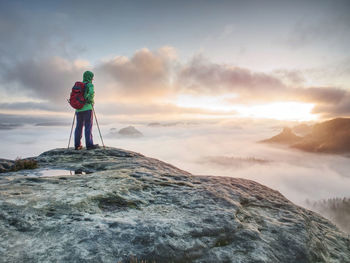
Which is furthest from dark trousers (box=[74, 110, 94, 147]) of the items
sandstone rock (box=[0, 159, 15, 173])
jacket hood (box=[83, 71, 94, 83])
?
sandstone rock (box=[0, 159, 15, 173])

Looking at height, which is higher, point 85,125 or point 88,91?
point 88,91

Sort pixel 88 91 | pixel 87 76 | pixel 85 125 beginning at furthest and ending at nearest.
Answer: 1. pixel 85 125
2. pixel 87 76
3. pixel 88 91

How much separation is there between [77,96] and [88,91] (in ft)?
2.68

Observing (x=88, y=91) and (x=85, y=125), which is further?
(x=85, y=125)

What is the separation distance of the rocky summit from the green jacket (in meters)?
6.74

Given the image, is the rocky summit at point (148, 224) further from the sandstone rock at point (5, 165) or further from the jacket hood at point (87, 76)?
the jacket hood at point (87, 76)

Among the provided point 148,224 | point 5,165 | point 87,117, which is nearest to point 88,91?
point 87,117

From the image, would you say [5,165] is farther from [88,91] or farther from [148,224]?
[148,224]

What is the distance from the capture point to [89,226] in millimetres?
4344

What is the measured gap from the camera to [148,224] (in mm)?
4633

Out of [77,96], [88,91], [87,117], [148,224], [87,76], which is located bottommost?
[148,224]

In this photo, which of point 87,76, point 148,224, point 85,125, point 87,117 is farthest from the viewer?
point 85,125

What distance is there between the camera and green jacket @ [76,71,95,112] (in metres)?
12.6

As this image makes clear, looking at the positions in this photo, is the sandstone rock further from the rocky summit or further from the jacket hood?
the jacket hood
